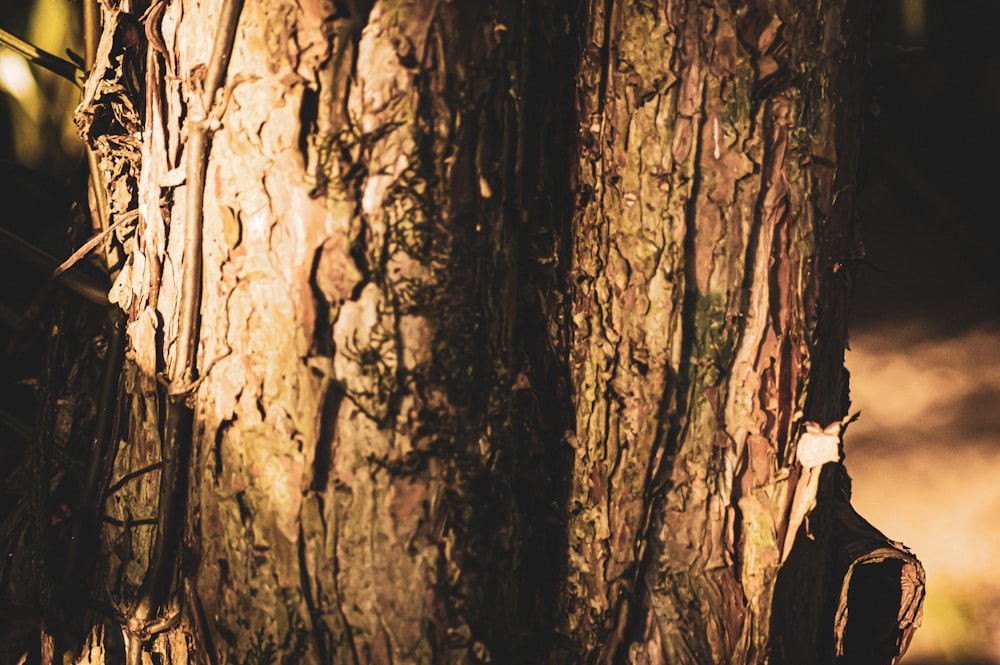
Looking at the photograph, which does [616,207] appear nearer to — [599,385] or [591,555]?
[599,385]

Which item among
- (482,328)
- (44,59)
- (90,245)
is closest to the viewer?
(482,328)

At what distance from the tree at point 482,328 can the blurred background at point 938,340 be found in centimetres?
62

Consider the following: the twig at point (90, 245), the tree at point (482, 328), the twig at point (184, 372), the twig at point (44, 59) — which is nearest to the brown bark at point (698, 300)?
the tree at point (482, 328)

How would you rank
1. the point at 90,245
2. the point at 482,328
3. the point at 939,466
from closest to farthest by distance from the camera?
the point at 482,328 → the point at 90,245 → the point at 939,466

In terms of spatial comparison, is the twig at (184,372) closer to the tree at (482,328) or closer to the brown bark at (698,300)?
the tree at (482,328)

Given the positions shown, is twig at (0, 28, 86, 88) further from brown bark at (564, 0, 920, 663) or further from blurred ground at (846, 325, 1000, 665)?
blurred ground at (846, 325, 1000, 665)

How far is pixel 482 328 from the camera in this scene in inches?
24.0

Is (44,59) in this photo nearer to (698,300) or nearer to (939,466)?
(698,300)

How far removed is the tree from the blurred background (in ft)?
2.04

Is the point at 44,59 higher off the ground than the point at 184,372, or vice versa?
the point at 44,59

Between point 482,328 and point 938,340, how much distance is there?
3.20 ft

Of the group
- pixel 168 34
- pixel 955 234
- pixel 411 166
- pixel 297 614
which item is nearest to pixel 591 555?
pixel 297 614

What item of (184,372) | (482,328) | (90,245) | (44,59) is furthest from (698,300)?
(44,59)

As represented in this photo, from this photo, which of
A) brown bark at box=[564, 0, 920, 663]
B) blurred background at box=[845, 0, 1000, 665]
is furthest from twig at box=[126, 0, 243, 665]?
blurred background at box=[845, 0, 1000, 665]
